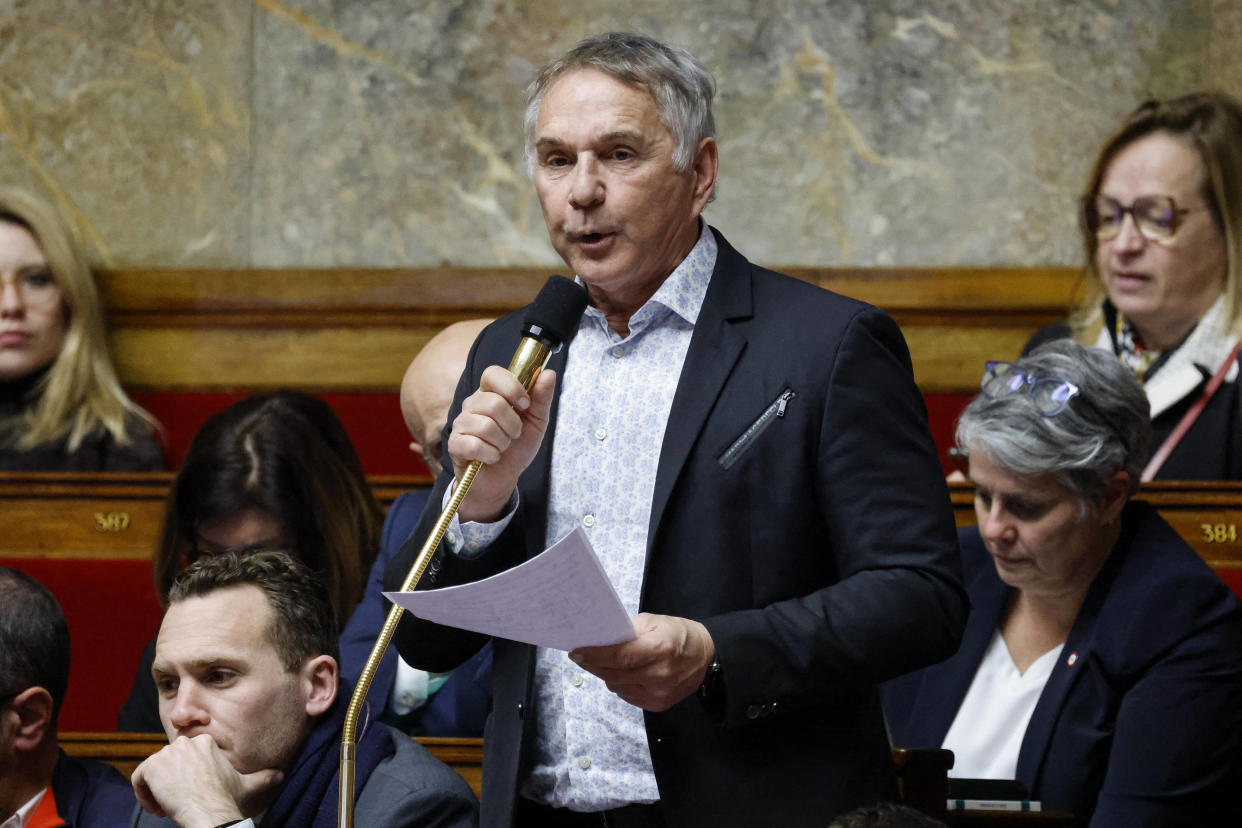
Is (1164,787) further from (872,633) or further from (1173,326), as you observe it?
(1173,326)

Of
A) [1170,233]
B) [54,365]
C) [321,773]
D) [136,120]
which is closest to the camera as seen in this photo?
[321,773]

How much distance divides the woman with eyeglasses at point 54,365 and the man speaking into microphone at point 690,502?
1.86m

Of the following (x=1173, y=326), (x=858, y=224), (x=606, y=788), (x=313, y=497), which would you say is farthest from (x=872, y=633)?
(x=858, y=224)

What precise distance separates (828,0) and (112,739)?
241 centimetres

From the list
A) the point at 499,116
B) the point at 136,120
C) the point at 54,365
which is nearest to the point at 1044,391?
the point at 499,116

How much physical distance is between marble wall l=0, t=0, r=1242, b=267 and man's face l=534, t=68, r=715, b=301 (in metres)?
2.21

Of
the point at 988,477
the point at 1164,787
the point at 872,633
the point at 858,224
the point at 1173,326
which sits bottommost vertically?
the point at 1164,787

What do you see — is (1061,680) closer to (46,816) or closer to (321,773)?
(321,773)

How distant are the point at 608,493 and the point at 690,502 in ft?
0.31

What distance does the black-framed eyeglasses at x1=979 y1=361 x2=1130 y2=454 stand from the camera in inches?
85.9

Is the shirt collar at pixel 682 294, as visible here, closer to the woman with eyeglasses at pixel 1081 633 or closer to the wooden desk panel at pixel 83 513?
the woman with eyeglasses at pixel 1081 633

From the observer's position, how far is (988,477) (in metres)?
2.23

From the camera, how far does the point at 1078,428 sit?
2.18m

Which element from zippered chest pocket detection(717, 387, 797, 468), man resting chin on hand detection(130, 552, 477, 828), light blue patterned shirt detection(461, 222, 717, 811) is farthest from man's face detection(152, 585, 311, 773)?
zippered chest pocket detection(717, 387, 797, 468)
